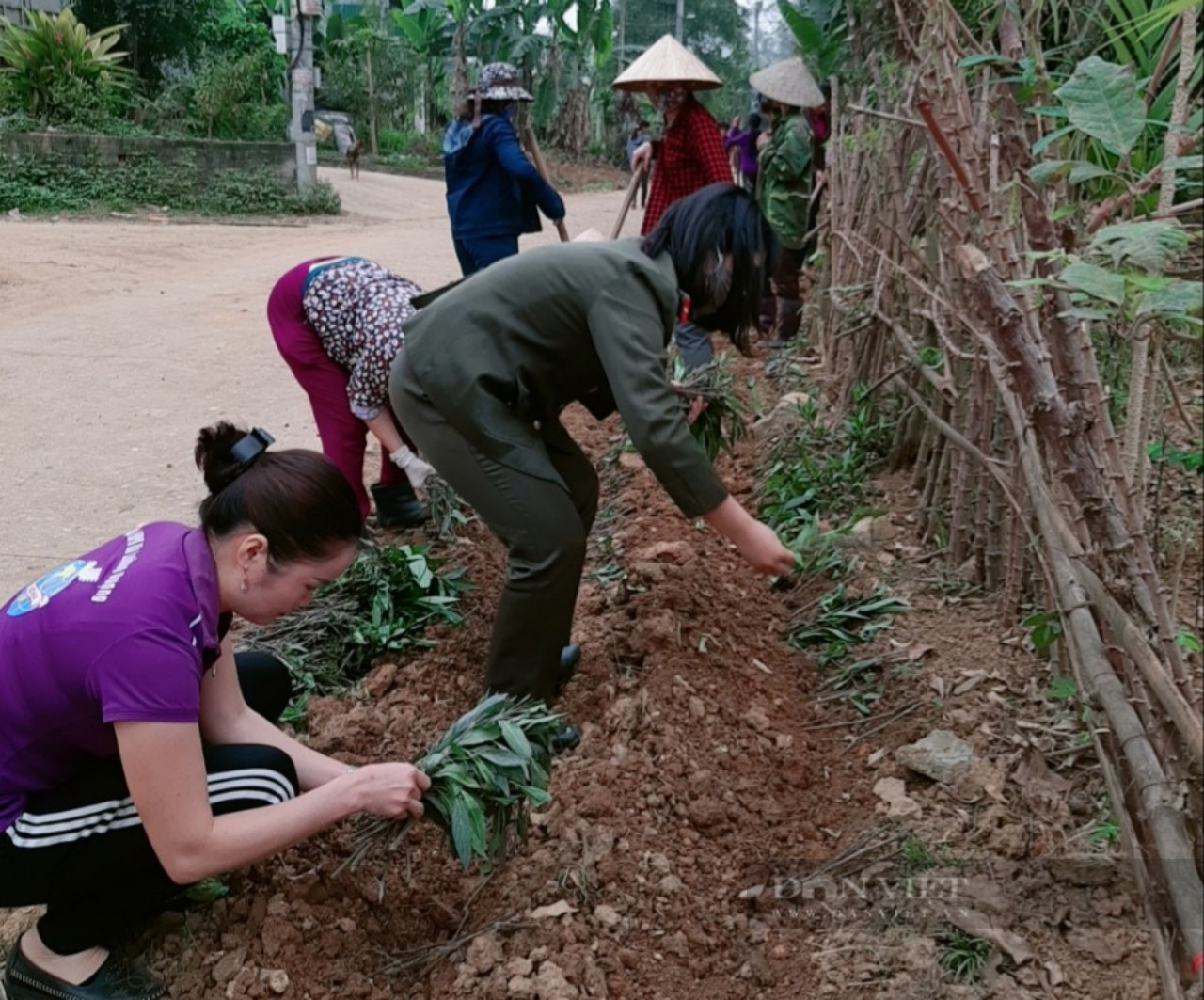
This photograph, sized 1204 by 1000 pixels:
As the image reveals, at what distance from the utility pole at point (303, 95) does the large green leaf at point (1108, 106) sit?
13449 millimetres

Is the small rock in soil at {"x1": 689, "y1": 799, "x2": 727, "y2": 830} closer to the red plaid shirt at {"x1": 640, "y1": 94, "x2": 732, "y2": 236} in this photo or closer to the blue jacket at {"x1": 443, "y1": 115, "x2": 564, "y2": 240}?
the red plaid shirt at {"x1": 640, "y1": 94, "x2": 732, "y2": 236}

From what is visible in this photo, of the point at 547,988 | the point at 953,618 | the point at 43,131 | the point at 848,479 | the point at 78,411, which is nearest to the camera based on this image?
the point at 547,988

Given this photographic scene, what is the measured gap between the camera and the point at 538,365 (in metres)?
2.46

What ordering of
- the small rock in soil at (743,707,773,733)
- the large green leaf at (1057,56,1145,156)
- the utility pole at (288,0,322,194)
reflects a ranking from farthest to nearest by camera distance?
the utility pole at (288,0,322,194), the small rock in soil at (743,707,773,733), the large green leaf at (1057,56,1145,156)

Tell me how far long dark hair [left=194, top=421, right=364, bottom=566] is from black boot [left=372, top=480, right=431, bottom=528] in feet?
6.68


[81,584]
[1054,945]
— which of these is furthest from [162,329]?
[1054,945]

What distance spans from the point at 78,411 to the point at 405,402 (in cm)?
343

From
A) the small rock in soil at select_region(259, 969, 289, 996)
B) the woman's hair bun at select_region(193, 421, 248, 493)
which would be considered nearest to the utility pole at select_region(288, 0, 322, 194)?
the woman's hair bun at select_region(193, 421, 248, 493)

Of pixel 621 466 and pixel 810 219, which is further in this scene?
pixel 810 219

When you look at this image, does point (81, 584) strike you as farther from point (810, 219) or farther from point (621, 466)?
point (810, 219)

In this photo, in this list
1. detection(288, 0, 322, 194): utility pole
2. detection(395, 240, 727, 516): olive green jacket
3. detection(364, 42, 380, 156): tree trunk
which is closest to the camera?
detection(395, 240, 727, 516): olive green jacket

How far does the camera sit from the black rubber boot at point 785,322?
619cm

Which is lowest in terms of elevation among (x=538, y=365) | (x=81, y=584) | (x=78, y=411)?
(x=78, y=411)

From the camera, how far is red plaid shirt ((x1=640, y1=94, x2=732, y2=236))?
5102mm
